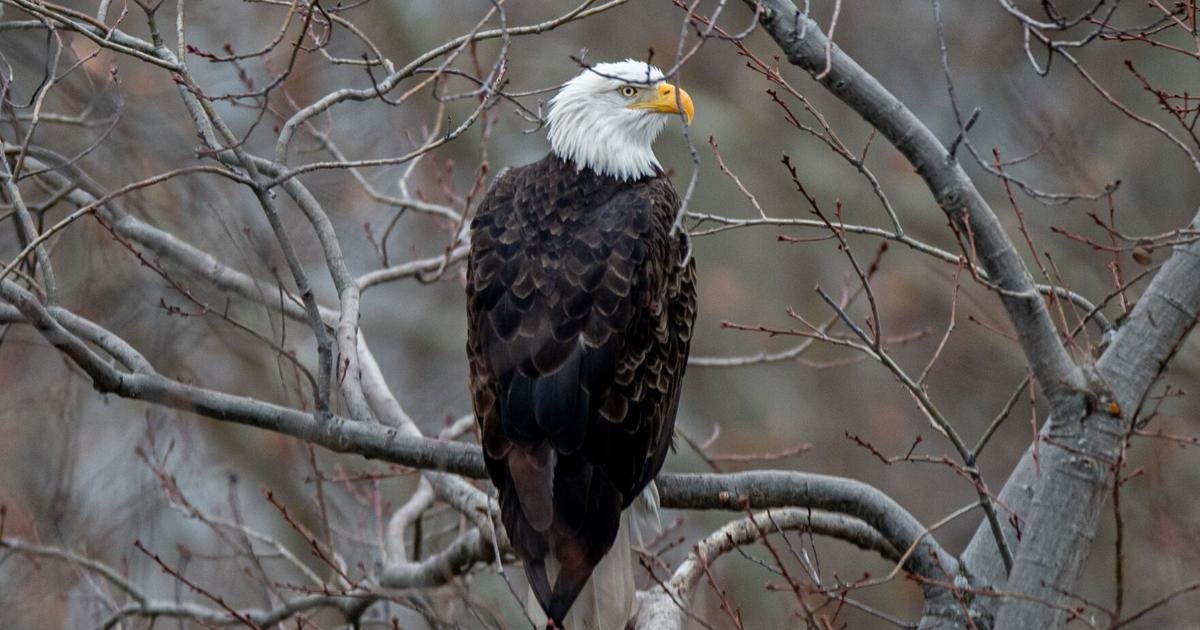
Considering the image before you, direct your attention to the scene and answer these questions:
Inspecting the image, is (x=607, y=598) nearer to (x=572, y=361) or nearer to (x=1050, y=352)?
(x=572, y=361)

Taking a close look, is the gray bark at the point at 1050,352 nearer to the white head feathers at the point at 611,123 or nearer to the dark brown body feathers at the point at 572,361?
the dark brown body feathers at the point at 572,361

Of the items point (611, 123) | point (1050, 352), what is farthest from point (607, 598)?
point (611, 123)

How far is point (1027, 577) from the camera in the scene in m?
3.64

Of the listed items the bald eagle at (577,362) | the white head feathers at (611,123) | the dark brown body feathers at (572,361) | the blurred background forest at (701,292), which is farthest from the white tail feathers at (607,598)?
the white head feathers at (611,123)

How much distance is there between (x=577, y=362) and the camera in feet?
14.4

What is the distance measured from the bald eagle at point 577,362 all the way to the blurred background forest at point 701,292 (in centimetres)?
90

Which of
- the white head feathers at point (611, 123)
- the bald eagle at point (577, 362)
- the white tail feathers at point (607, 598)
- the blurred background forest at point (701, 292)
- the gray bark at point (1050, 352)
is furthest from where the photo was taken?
the blurred background forest at point (701, 292)

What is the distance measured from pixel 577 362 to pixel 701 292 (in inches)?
279

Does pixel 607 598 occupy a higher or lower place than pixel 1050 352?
lower

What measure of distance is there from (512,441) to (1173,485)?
5212 mm

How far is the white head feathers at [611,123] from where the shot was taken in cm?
518

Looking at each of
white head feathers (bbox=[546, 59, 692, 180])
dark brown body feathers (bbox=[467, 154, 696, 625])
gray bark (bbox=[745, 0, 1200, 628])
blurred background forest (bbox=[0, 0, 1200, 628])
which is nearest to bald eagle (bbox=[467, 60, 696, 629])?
dark brown body feathers (bbox=[467, 154, 696, 625])

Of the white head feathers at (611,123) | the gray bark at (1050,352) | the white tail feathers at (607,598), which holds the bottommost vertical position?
the white tail feathers at (607,598)

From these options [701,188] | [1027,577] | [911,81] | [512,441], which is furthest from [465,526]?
[911,81]
